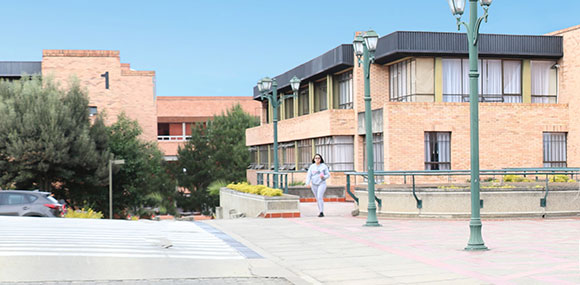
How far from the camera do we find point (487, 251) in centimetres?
1268

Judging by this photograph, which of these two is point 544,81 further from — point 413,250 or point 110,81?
point 110,81

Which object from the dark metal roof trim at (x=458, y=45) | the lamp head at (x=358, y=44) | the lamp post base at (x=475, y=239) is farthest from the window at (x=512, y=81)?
the lamp post base at (x=475, y=239)

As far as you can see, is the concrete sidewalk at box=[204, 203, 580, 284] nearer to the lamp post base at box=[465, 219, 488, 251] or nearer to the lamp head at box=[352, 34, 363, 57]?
the lamp post base at box=[465, 219, 488, 251]

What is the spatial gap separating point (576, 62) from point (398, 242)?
22609 mm

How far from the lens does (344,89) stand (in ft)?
128

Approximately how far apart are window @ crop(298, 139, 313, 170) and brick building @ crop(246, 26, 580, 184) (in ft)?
13.4

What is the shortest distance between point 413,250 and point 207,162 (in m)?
49.2

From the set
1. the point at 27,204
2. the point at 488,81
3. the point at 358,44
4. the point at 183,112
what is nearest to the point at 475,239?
the point at 358,44

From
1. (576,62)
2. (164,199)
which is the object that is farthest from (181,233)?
(164,199)

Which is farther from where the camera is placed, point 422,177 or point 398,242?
point 422,177

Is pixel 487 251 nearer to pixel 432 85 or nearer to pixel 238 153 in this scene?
pixel 432 85

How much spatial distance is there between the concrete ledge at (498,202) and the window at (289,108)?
102ft

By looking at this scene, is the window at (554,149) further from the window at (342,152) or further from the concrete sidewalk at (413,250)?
the concrete sidewalk at (413,250)

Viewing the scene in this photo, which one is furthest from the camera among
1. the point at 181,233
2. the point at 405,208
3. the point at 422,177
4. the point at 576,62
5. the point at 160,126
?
the point at 160,126
